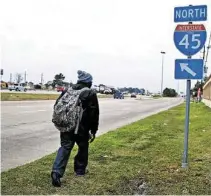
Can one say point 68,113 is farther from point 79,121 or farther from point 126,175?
point 126,175

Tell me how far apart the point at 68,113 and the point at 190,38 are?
2.59 meters

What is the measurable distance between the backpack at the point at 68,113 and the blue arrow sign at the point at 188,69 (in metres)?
2.01

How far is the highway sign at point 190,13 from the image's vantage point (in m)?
7.21

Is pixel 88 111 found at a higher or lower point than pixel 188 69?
lower

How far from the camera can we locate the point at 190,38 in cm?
723

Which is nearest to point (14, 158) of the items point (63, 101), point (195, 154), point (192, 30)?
point (63, 101)

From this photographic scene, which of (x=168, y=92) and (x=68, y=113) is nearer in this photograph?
(x=68, y=113)

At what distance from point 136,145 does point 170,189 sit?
4527 mm

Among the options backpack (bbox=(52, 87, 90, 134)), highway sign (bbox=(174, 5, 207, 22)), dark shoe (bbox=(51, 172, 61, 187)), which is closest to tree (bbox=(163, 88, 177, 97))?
highway sign (bbox=(174, 5, 207, 22))

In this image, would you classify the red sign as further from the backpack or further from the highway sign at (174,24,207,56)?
the backpack

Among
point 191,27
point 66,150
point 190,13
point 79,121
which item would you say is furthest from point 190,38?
point 66,150

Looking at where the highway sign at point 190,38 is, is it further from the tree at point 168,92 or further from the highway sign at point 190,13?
the tree at point 168,92

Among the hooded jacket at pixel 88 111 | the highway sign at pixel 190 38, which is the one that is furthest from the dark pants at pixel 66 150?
the highway sign at pixel 190 38

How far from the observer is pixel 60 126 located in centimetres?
622
